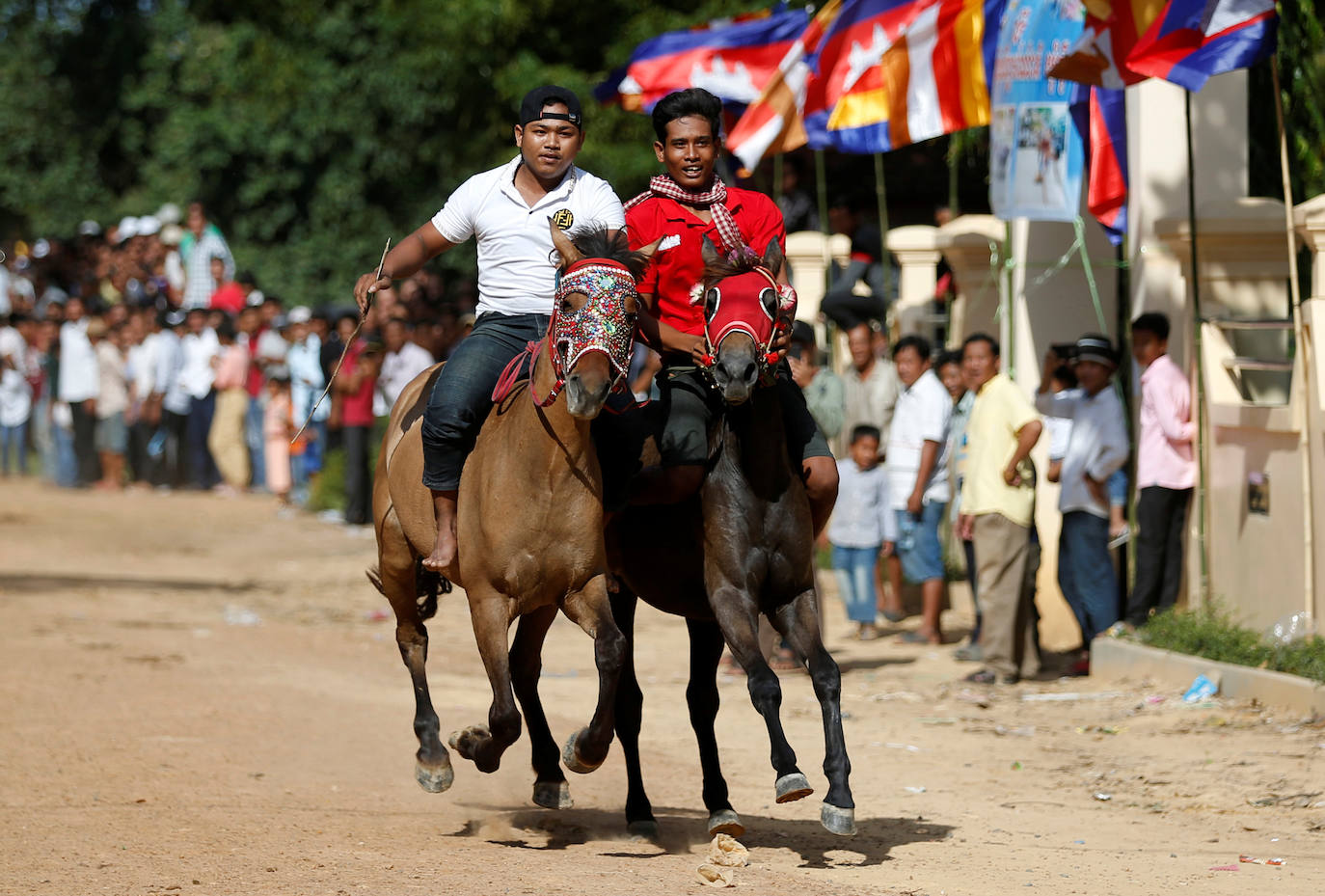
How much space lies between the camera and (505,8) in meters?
23.3

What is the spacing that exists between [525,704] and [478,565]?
1.04 metres

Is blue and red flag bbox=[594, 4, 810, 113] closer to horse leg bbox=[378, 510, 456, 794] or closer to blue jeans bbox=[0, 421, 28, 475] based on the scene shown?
horse leg bbox=[378, 510, 456, 794]

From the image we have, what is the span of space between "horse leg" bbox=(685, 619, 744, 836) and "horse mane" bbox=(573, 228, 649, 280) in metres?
1.58

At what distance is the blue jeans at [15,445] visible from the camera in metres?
26.5

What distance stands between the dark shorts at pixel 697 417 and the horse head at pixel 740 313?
6.5 inches

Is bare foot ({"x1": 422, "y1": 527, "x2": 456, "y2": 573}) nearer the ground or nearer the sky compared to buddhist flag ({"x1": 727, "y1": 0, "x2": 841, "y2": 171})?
nearer the ground

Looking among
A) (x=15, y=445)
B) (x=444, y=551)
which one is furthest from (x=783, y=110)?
(x=15, y=445)

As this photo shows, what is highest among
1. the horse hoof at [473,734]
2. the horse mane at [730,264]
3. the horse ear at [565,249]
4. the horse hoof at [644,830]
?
the horse ear at [565,249]

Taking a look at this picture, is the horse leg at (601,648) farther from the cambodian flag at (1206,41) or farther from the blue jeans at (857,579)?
the blue jeans at (857,579)

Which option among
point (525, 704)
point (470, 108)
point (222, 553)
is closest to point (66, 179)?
point (470, 108)

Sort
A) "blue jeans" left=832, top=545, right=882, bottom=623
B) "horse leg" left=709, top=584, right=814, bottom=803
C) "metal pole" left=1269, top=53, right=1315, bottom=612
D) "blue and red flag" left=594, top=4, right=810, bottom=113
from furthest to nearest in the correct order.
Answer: "blue and red flag" left=594, top=4, right=810, bottom=113
"blue jeans" left=832, top=545, right=882, bottom=623
"metal pole" left=1269, top=53, right=1315, bottom=612
"horse leg" left=709, top=584, right=814, bottom=803

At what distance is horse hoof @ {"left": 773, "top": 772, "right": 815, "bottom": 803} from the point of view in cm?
614

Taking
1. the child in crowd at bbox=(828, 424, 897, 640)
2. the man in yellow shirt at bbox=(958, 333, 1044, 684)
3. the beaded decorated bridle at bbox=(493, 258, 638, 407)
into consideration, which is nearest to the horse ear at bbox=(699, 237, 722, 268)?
the beaded decorated bridle at bbox=(493, 258, 638, 407)

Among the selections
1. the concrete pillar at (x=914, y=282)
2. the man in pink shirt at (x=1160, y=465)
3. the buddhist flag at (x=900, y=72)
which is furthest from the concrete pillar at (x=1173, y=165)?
the concrete pillar at (x=914, y=282)
